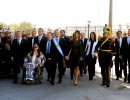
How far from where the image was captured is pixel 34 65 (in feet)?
41.0

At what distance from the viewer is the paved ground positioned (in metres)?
9.77

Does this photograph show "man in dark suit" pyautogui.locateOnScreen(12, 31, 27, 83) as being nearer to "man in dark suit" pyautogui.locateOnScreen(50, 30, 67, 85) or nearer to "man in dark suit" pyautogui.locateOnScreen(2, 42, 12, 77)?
"man in dark suit" pyautogui.locateOnScreen(2, 42, 12, 77)

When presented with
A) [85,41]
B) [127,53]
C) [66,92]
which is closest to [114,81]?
[127,53]

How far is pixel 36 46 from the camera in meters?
12.4

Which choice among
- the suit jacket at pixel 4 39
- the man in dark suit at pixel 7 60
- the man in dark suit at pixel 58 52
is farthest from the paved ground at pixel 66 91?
the suit jacket at pixel 4 39

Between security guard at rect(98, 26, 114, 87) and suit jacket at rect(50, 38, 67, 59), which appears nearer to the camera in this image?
security guard at rect(98, 26, 114, 87)

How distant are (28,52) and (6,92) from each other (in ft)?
9.47

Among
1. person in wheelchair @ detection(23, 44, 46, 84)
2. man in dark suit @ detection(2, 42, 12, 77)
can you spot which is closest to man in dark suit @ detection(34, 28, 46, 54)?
person in wheelchair @ detection(23, 44, 46, 84)

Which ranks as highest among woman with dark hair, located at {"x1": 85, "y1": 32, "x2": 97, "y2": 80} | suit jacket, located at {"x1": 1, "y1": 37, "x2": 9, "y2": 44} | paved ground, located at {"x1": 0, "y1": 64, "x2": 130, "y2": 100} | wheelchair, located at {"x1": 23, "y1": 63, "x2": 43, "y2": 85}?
suit jacket, located at {"x1": 1, "y1": 37, "x2": 9, "y2": 44}

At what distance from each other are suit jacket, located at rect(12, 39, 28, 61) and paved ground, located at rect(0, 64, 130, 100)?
1.04m

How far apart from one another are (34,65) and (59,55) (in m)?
1.03

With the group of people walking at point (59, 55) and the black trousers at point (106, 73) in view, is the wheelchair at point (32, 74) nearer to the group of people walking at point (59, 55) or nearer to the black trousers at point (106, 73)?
the group of people walking at point (59, 55)

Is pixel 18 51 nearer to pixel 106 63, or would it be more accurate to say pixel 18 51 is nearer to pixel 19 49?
pixel 19 49

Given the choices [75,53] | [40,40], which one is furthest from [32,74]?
[75,53]
